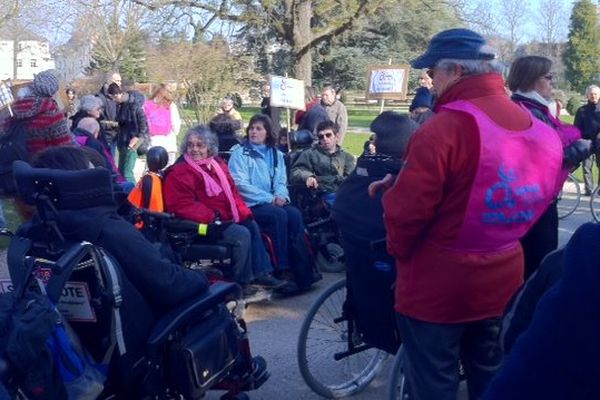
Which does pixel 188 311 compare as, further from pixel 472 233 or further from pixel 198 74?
pixel 198 74

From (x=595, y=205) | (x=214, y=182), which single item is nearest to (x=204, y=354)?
(x=214, y=182)

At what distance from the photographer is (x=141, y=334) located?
3518mm

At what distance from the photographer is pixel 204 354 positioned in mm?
3695

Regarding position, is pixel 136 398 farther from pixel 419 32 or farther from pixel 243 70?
pixel 419 32

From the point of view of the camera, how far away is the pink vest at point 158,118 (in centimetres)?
1244

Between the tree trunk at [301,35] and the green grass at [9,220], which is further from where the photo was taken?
the tree trunk at [301,35]

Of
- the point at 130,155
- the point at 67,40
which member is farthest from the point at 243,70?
the point at 130,155

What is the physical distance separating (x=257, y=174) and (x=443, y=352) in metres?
4.26

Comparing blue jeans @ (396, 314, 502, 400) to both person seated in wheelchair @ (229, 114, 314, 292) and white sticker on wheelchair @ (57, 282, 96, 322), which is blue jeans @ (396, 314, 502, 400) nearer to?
white sticker on wheelchair @ (57, 282, 96, 322)

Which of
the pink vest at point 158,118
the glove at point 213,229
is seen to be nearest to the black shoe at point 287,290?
the glove at point 213,229

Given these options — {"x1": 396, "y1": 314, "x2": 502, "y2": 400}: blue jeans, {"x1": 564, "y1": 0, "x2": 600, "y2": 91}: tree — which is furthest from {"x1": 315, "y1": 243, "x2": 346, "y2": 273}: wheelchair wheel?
{"x1": 564, "y1": 0, "x2": 600, "y2": 91}: tree

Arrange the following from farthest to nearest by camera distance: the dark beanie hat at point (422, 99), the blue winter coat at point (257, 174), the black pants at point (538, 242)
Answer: the dark beanie hat at point (422, 99)
the blue winter coat at point (257, 174)
the black pants at point (538, 242)

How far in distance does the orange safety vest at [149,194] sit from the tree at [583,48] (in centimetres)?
4564

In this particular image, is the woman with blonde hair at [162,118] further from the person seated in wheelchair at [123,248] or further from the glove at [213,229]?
the person seated in wheelchair at [123,248]
